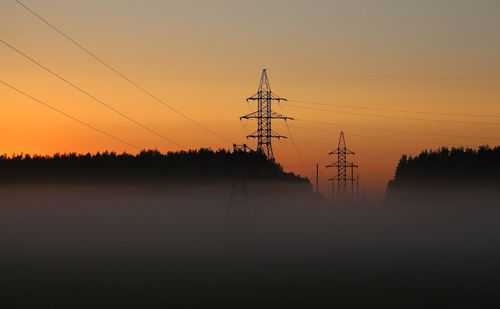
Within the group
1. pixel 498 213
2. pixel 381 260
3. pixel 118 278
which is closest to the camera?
pixel 118 278

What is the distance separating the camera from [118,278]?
38344 millimetres

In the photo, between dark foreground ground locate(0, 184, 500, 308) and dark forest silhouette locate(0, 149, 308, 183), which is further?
dark forest silhouette locate(0, 149, 308, 183)

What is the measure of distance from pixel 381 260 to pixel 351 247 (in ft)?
38.7

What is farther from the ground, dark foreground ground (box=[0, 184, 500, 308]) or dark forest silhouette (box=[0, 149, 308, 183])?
dark forest silhouette (box=[0, 149, 308, 183])

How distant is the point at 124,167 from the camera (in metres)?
182

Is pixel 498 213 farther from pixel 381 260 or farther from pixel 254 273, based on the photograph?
pixel 254 273

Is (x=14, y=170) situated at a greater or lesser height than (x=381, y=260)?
greater

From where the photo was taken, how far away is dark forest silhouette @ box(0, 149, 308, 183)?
16625 centimetres

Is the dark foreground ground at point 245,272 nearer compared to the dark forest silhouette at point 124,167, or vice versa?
the dark foreground ground at point 245,272

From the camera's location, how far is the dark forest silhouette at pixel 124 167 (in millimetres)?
166250

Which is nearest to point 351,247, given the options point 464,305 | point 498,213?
point 464,305

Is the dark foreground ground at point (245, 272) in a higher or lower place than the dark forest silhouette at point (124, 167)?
lower

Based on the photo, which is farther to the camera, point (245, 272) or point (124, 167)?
point (124, 167)

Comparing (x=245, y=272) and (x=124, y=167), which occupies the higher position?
(x=124, y=167)
